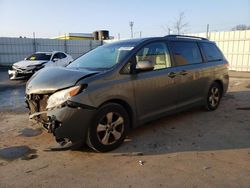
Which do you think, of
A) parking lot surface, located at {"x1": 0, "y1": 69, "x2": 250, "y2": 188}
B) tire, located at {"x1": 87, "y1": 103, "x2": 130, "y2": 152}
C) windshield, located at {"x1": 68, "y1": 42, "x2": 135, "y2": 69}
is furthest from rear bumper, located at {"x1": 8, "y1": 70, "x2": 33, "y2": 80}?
tire, located at {"x1": 87, "y1": 103, "x2": 130, "y2": 152}

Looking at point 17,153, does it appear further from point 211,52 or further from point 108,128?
point 211,52

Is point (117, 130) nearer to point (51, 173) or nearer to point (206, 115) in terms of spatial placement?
point (51, 173)

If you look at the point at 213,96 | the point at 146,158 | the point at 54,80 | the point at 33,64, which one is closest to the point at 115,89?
the point at 54,80

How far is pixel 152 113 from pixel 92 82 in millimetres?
1364

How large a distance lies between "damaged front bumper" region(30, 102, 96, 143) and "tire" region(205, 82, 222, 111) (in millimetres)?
3389

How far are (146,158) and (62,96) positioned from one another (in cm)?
147

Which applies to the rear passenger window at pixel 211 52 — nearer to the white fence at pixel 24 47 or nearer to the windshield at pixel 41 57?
the windshield at pixel 41 57

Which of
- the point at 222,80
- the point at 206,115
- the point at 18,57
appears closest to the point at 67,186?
the point at 206,115

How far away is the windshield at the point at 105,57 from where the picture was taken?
429 cm

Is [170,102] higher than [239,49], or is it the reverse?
[239,49]

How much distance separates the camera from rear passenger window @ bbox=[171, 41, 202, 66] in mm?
5035

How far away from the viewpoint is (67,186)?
3004 millimetres

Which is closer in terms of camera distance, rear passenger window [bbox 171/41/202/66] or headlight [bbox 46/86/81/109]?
headlight [bbox 46/86/81/109]

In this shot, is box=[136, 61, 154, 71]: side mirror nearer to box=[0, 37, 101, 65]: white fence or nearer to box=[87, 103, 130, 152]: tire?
box=[87, 103, 130, 152]: tire
